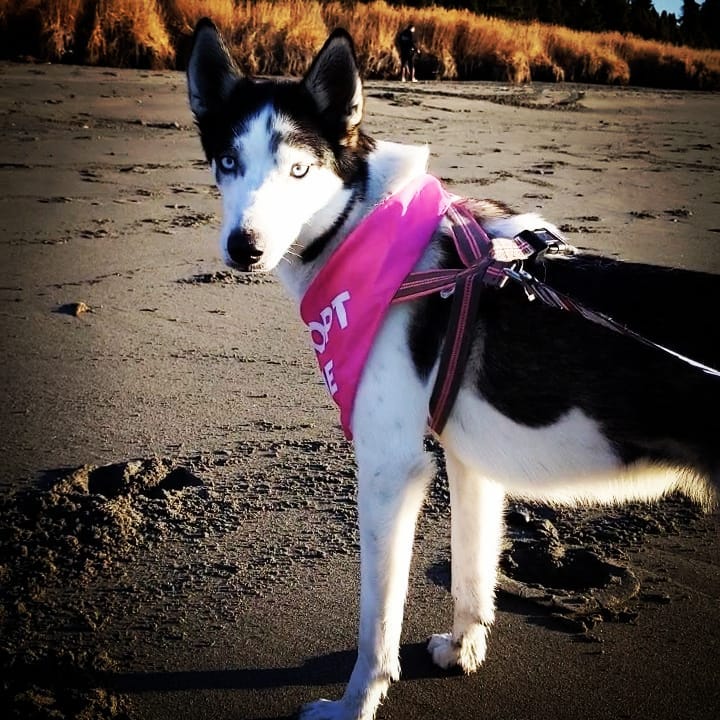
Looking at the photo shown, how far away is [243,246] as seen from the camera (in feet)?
6.85

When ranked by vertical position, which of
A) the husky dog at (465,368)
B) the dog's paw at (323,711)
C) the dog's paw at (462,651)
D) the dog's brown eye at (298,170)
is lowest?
the dog's paw at (323,711)

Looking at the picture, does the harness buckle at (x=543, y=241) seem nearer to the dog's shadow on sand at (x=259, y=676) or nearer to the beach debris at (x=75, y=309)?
the dog's shadow on sand at (x=259, y=676)

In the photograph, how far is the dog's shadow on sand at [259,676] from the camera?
2.26 metres

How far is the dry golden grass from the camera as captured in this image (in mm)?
12953

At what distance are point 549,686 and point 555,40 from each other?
2535cm

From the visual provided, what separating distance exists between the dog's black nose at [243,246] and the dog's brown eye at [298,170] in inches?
10.2

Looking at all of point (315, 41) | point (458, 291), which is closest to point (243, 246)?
point (458, 291)

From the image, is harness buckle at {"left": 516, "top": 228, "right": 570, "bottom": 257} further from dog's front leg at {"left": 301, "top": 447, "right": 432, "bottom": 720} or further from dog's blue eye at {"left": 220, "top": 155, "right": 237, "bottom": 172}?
dog's blue eye at {"left": 220, "top": 155, "right": 237, "bottom": 172}

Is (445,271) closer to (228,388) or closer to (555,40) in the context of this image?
(228,388)

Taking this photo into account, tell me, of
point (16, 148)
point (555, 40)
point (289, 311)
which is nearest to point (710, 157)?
point (289, 311)

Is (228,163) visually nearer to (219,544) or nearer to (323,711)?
(219,544)

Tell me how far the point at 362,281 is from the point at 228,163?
0.54 m

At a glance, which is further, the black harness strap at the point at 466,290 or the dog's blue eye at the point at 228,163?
the dog's blue eye at the point at 228,163

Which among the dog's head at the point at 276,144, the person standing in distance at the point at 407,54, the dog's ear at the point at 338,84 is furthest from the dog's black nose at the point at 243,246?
the person standing in distance at the point at 407,54
